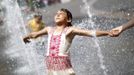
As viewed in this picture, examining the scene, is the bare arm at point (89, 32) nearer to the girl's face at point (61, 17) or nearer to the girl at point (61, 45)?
the girl at point (61, 45)

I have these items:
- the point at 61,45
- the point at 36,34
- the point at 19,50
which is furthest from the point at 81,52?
the point at 61,45

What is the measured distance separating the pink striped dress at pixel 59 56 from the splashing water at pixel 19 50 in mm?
2915

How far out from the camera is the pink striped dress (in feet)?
22.4

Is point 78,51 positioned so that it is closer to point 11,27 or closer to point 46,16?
point 11,27

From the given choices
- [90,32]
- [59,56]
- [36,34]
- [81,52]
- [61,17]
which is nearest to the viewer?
[90,32]

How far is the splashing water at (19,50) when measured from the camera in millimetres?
10595

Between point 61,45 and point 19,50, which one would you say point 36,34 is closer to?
point 61,45

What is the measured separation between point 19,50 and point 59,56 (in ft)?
20.7

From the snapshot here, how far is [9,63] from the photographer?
1191 cm

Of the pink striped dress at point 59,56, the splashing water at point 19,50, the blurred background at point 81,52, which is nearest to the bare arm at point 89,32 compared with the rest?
the pink striped dress at point 59,56

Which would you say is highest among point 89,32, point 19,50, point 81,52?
point 89,32

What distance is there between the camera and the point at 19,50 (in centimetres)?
1307

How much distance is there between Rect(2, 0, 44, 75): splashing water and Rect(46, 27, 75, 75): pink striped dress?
A: 2.91 meters

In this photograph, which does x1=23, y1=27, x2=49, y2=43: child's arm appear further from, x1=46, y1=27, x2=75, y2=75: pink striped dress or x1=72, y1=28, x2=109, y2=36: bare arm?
x1=72, y1=28, x2=109, y2=36: bare arm
